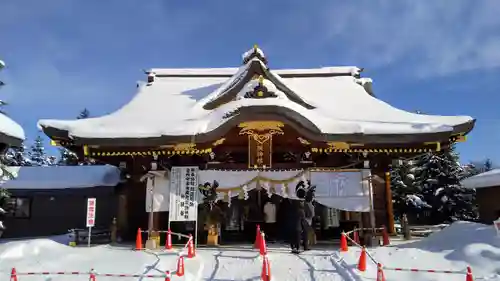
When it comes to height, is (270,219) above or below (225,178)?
below

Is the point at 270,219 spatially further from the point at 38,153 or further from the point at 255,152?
the point at 38,153

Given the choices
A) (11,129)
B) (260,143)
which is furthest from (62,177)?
(260,143)

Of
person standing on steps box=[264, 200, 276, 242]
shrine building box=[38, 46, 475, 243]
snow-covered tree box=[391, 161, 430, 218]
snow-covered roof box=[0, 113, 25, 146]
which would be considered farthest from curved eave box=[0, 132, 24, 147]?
snow-covered tree box=[391, 161, 430, 218]

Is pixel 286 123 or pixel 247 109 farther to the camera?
pixel 286 123

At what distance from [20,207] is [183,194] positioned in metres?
11.7

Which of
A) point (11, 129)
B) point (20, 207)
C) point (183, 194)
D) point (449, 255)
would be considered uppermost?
point (11, 129)

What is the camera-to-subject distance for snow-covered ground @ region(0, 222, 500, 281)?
8242 mm

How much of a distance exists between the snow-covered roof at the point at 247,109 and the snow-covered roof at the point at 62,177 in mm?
4738

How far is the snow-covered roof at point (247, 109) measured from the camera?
12347mm

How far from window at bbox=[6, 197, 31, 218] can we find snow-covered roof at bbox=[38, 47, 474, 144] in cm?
783

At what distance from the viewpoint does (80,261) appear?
9492 millimetres

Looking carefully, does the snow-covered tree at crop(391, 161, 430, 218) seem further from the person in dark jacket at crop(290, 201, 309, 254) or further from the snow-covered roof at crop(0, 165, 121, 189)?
the snow-covered roof at crop(0, 165, 121, 189)

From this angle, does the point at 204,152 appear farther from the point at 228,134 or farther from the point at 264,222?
the point at 264,222

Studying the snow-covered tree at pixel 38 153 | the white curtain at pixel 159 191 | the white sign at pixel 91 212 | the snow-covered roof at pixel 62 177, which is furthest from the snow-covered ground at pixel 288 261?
the snow-covered tree at pixel 38 153
